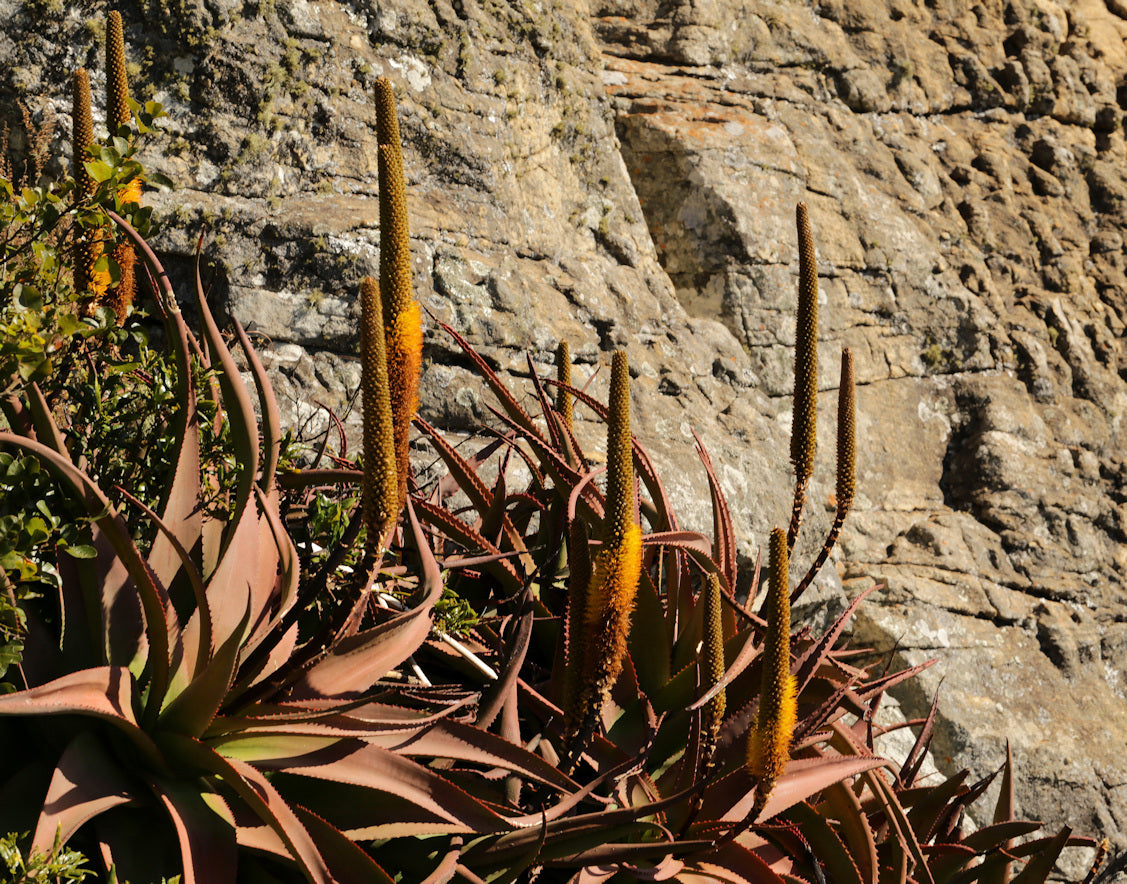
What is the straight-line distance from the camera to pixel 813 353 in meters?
2.11

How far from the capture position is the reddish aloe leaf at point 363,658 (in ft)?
5.52

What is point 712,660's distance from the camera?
170 centimetres

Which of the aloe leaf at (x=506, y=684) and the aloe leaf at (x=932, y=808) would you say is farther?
the aloe leaf at (x=932, y=808)

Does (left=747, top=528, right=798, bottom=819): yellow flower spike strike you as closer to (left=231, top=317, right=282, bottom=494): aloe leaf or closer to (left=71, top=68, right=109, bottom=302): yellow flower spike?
(left=231, top=317, right=282, bottom=494): aloe leaf

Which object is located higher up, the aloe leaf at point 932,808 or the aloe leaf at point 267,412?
the aloe leaf at point 267,412

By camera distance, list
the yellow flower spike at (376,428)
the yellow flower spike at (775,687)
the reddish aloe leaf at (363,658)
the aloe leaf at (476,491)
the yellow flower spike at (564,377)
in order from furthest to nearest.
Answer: the yellow flower spike at (564,377) → the aloe leaf at (476,491) → the reddish aloe leaf at (363,658) → the yellow flower spike at (775,687) → the yellow flower spike at (376,428)

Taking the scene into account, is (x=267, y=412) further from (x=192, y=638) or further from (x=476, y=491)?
(x=476, y=491)

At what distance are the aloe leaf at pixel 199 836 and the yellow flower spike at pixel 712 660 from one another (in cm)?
83

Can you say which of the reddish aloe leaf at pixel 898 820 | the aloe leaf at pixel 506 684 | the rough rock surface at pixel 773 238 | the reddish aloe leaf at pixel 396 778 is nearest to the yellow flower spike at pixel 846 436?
the reddish aloe leaf at pixel 898 820

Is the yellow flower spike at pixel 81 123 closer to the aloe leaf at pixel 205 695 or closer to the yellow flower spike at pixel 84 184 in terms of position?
the yellow flower spike at pixel 84 184

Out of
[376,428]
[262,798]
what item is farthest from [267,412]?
[262,798]

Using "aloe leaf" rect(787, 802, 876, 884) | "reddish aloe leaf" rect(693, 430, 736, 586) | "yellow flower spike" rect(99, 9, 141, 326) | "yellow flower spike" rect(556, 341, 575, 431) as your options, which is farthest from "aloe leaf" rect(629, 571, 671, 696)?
"yellow flower spike" rect(99, 9, 141, 326)

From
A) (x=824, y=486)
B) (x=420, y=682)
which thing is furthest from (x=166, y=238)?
(x=824, y=486)

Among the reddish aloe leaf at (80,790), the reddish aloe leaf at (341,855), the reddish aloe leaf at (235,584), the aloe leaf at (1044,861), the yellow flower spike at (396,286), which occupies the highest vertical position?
the yellow flower spike at (396,286)
